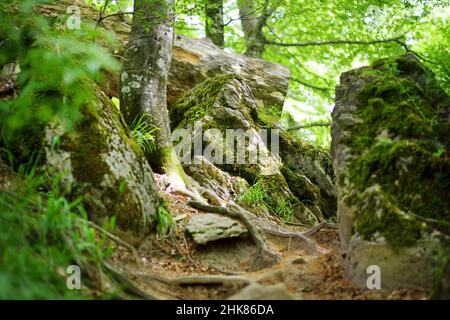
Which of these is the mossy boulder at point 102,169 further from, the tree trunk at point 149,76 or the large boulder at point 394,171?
the large boulder at point 394,171

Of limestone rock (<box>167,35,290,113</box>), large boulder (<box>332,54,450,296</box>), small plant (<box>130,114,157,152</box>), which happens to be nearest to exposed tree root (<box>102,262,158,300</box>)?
large boulder (<box>332,54,450,296</box>)

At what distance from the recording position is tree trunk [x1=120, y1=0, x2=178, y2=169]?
21.0 feet

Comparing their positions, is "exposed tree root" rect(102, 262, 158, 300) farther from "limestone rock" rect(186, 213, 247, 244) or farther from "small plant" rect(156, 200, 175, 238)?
"limestone rock" rect(186, 213, 247, 244)

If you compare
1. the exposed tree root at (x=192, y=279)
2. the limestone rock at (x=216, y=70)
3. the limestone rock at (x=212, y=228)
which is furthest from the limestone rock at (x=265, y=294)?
the limestone rock at (x=216, y=70)

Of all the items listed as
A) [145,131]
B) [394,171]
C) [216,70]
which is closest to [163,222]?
[145,131]

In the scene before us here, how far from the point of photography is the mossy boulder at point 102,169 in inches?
162

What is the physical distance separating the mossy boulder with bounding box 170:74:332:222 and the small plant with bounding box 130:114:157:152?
1.28 meters

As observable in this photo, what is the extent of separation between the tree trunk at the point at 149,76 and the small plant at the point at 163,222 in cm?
163

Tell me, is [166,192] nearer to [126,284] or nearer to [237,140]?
[237,140]

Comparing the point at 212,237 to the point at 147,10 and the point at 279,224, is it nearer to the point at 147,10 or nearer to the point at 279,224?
the point at 279,224

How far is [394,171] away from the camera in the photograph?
400cm

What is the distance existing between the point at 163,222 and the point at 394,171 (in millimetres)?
2637
